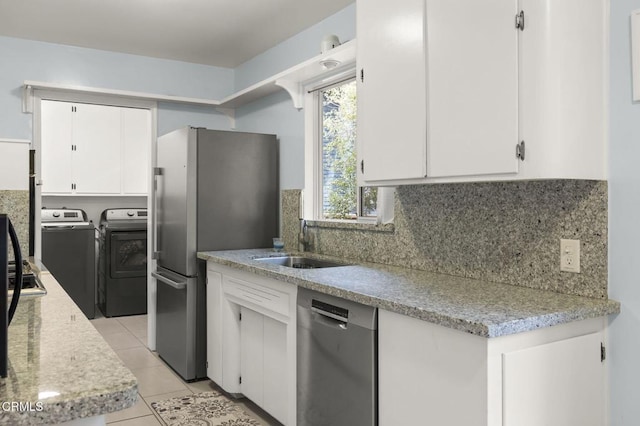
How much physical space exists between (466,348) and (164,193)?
287 centimetres

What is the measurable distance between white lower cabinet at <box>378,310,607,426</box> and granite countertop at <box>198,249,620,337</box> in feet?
0.16

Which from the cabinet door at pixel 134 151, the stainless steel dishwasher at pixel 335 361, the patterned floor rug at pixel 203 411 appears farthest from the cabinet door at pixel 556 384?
the cabinet door at pixel 134 151

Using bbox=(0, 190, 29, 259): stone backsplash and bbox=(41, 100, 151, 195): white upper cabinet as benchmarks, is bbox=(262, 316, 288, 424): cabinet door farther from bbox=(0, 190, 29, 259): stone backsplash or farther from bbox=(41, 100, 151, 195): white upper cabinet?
bbox=(41, 100, 151, 195): white upper cabinet

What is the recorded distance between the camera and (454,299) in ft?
5.74

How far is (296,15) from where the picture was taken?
10.7 ft

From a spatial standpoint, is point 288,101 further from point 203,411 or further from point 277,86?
point 203,411

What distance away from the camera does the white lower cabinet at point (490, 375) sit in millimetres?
1461

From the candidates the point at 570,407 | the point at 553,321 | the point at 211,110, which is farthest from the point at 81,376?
the point at 211,110

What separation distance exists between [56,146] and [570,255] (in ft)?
16.7

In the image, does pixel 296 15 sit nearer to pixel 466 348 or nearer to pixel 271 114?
pixel 271 114

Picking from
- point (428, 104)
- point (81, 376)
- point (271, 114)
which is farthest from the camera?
point (271, 114)

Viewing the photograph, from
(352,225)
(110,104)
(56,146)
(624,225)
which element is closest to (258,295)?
(352,225)

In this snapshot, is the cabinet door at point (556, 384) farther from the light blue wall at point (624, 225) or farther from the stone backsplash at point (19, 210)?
the stone backsplash at point (19, 210)

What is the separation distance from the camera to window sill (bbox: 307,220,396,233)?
2741 mm
